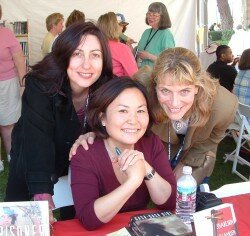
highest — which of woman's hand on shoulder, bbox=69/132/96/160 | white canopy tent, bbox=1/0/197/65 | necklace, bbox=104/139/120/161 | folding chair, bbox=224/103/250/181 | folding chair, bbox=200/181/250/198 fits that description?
white canopy tent, bbox=1/0/197/65

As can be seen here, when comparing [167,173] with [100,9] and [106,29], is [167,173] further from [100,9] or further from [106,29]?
[100,9]

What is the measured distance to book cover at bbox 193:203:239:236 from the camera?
1281 millimetres

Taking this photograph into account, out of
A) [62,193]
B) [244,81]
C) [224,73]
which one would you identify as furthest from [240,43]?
[62,193]

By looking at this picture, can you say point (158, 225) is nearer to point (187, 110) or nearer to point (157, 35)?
point (187, 110)

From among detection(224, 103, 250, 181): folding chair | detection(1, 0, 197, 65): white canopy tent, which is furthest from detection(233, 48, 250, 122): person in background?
detection(1, 0, 197, 65): white canopy tent

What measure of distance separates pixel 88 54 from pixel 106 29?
Answer: 7.92 feet

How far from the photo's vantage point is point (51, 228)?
1.51 meters

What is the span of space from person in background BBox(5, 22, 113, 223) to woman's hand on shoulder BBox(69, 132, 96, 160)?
104 mm

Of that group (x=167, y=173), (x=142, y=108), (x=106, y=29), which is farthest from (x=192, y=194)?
(x=106, y=29)

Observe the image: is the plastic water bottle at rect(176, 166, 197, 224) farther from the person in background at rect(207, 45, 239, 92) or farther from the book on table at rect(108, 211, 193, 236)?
the person in background at rect(207, 45, 239, 92)

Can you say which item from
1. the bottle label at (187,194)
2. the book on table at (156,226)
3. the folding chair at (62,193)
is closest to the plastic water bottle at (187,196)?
the bottle label at (187,194)

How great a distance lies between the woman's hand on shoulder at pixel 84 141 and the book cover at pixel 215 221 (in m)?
0.59

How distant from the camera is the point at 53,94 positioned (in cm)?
175

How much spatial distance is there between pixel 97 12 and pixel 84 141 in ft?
19.5
